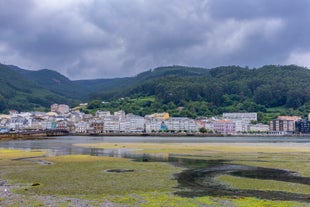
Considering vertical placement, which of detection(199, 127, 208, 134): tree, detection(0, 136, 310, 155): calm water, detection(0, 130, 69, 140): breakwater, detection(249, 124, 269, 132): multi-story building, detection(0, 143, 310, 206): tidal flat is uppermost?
detection(249, 124, 269, 132): multi-story building

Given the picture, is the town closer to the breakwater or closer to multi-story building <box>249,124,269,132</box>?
multi-story building <box>249,124,269,132</box>

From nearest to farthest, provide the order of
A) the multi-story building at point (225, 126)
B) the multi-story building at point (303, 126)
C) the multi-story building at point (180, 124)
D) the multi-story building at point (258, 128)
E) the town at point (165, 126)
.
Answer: the town at point (165, 126) → the multi-story building at point (180, 124) → the multi-story building at point (303, 126) → the multi-story building at point (225, 126) → the multi-story building at point (258, 128)

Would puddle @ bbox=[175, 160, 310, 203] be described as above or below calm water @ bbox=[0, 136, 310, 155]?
below

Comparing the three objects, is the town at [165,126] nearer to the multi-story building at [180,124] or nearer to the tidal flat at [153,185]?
the multi-story building at [180,124]

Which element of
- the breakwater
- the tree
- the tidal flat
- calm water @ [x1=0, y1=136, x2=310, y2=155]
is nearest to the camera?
the tidal flat

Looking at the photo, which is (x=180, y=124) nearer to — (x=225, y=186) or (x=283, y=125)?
(x=283, y=125)

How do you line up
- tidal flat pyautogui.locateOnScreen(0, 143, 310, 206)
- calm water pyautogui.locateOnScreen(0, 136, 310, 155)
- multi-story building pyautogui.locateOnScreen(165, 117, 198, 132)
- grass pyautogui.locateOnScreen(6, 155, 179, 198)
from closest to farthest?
tidal flat pyautogui.locateOnScreen(0, 143, 310, 206), grass pyautogui.locateOnScreen(6, 155, 179, 198), calm water pyautogui.locateOnScreen(0, 136, 310, 155), multi-story building pyautogui.locateOnScreen(165, 117, 198, 132)

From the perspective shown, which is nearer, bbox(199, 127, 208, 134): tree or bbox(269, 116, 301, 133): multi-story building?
bbox(199, 127, 208, 134): tree

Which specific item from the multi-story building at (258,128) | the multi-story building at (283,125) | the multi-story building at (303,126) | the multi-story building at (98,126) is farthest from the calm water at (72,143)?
the multi-story building at (258,128)

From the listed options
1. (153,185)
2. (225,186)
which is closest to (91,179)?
(153,185)

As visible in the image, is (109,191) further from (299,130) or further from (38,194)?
(299,130)

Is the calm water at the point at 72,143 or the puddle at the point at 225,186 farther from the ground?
the calm water at the point at 72,143

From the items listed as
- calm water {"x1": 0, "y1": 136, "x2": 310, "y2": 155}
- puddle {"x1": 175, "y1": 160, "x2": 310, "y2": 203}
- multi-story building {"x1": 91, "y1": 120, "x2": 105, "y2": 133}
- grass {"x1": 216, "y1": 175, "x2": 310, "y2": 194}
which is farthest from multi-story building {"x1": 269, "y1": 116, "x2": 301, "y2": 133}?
grass {"x1": 216, "y1": 175, "x2": 310, "y2": 194}

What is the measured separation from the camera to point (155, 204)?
17.7m
